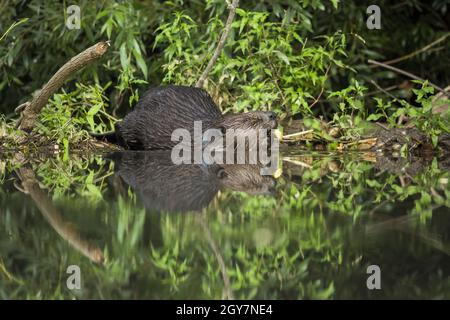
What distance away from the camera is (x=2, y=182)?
4773 millimetres

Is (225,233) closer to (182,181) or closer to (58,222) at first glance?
(58,222)

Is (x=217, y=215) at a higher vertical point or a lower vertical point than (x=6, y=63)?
lower

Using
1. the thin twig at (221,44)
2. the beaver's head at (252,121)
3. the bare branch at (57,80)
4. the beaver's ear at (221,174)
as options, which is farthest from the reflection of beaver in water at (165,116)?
the beaver's ear at (221,174)

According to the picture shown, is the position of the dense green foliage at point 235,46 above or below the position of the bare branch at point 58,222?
above

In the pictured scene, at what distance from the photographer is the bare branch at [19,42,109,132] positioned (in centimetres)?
576

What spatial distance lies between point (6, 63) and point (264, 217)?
5.07m

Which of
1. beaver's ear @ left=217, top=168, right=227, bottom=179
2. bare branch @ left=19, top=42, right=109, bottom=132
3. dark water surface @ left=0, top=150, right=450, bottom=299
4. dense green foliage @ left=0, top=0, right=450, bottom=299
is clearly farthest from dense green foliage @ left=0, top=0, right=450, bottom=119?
dark water surface @ left=0, top=150, right=450, bottom=299

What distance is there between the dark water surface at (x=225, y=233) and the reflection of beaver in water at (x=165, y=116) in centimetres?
121

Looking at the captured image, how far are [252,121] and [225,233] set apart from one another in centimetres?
297

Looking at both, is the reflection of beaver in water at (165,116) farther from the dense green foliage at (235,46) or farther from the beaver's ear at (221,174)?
the beaver's ear at (221,174)

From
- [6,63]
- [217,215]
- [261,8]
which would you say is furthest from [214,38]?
[217,215]

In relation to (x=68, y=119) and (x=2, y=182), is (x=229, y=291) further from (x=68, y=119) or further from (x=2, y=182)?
(x=68, y=119)

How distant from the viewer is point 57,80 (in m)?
6.25

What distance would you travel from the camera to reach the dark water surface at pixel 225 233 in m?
2.49
